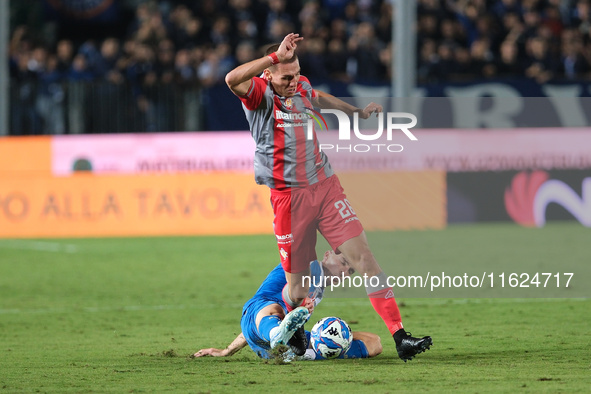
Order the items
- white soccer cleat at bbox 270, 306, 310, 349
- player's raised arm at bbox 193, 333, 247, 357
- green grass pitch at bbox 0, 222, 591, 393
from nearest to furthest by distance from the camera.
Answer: green grass pitch at bbox 0, 222, 591, 393
white soccer cleat at bbox 270, 306, 310, 349
player's raised arm at bbox 193, 333, 247, 357

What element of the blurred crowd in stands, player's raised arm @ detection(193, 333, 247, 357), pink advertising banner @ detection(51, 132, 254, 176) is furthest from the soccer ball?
the blurred crowd in stands

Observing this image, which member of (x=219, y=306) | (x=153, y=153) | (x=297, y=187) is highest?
(x=153, y=153)

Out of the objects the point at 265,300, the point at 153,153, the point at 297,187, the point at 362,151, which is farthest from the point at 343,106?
the point at 153,153

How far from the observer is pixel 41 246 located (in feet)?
52.1

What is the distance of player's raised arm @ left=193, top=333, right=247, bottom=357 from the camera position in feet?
23.0

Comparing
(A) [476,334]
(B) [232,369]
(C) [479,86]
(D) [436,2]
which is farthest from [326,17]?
(B) [232,369]

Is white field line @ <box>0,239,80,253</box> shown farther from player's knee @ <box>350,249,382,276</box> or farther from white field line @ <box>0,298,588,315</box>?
player's knee @ <box>350,249,382,276</box>

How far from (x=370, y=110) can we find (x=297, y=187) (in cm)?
82

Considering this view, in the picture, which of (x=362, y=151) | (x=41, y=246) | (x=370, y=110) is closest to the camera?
(x=370, y=110)

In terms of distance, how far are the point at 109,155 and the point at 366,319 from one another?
28.8 ft

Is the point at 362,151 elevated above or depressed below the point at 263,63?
below

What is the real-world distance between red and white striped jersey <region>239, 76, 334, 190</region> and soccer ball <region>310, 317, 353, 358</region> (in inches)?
37.9

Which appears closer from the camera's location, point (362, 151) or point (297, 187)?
point (297, 187)

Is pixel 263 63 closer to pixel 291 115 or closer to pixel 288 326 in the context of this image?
pixel 291 115
